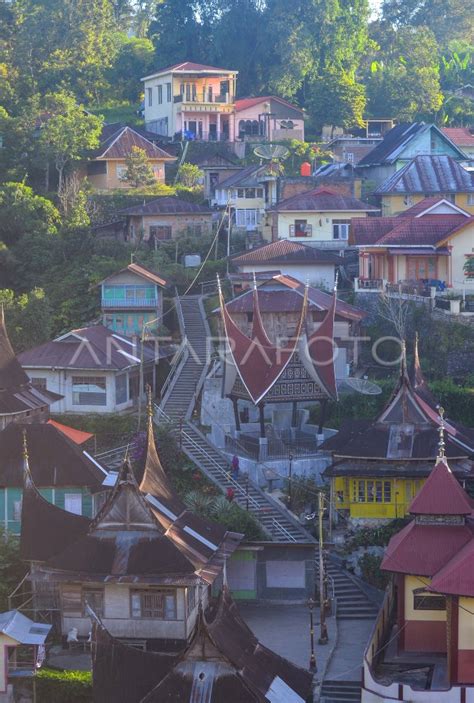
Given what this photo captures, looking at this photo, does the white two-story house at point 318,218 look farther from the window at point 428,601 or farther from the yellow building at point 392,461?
the window at point 428,601

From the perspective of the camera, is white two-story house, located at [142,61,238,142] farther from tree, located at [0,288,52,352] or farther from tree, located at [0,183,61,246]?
tree, located at [0,288,52,352]

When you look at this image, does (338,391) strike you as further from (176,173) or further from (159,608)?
(176,173)

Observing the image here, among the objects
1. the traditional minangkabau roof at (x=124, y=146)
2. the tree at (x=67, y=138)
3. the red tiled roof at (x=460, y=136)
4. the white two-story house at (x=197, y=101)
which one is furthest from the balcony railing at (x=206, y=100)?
the red tiled roof at (x=460, y=136)

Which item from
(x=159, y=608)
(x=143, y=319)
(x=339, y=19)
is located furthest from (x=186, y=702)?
(x=339, y=19)

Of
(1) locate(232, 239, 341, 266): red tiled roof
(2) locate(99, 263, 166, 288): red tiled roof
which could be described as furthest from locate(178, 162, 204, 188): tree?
(2) locate(99, 263, 166, 288): red tiled roof

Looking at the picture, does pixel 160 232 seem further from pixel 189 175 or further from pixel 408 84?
pixel 408 84

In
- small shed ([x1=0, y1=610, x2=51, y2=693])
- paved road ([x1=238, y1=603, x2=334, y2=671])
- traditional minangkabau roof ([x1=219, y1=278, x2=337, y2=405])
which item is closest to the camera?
small shed ([x1=0, y1=610, x2=51, y2=693])
